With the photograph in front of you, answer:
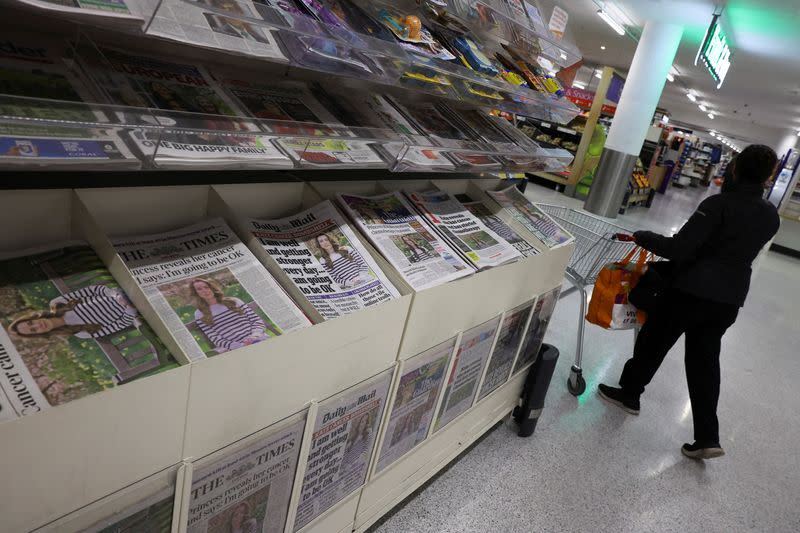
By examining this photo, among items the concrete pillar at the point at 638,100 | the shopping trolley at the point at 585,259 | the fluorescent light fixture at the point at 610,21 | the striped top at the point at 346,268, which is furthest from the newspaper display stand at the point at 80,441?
the fluorescent light fixture at the point at 610,21

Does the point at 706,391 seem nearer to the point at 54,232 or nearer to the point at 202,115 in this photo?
the point at 202,115

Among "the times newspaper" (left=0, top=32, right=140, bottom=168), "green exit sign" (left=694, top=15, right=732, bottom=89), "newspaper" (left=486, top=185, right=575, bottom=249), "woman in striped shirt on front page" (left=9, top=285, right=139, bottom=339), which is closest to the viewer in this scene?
"the times newspaper" (left=0, top=32, right=140, bottom=168)

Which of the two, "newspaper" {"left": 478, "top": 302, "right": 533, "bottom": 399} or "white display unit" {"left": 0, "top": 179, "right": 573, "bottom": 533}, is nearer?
"white display unit" {"left": 0, "top": 179, "right": 573, "bottom": 533}

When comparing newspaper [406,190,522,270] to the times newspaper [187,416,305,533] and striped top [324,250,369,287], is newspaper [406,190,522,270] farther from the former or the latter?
the times newspaper [187,416,305,533]

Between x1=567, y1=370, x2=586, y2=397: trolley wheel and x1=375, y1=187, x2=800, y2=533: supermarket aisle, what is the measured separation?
5cm

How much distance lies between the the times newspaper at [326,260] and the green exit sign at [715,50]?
20.0 ft

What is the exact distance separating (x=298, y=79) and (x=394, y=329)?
82 centimetres

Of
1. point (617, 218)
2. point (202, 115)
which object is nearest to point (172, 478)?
point (202, 115)

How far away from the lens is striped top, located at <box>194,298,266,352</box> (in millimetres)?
1009

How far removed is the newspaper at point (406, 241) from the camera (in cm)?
144

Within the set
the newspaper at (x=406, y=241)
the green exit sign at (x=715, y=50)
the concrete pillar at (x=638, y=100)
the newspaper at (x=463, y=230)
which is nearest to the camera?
the newspaper at (x=406, y=241)

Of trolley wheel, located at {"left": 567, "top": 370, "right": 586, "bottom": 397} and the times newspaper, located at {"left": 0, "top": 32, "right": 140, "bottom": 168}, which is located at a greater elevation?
the times newspaper, located at {"left": 0, "top": 32, "right": 140, "bottom": 168}

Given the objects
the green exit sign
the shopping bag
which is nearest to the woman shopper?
the shopping bag

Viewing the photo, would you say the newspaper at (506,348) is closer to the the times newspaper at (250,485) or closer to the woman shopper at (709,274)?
the woman shopper at (709,274)
